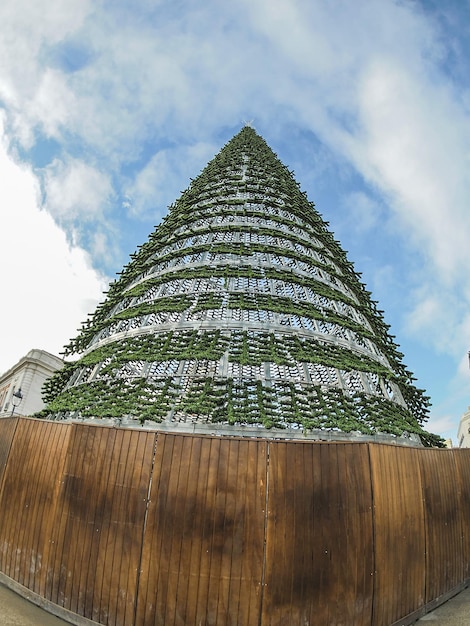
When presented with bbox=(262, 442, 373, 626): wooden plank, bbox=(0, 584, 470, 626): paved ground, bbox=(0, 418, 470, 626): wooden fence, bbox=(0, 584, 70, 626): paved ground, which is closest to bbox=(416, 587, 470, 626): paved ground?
bbox=(0, 584, 470, 626): paved ground

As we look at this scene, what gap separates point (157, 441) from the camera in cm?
677

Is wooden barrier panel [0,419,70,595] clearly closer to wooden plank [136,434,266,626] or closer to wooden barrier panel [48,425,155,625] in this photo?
wooden barrier panel [48,425,155,625]

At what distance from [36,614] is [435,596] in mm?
9024

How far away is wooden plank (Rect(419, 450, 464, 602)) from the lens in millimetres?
7965

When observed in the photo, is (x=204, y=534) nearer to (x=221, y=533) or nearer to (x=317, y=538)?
(x=221, y=533)

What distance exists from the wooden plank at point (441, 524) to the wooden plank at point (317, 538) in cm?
274

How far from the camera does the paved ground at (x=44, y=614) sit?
20.7 feet

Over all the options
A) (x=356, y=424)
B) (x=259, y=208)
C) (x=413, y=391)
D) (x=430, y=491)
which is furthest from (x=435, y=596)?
(x=259, y=208)

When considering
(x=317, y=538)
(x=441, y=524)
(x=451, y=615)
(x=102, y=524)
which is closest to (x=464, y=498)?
(x=441, y=524)

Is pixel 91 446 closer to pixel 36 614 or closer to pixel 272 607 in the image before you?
pixel 36 614

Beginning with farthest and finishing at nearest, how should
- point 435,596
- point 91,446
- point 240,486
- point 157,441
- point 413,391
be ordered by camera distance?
point 413,391 < point 435,596 < point 91,446 < point 157,441 < point 240,486

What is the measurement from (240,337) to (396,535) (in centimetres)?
769

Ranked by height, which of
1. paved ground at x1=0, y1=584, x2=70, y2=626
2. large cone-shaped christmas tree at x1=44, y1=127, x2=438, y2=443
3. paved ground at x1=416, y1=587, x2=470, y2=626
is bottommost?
paved ground at x1=0, y1=584, x2=70, y2=626

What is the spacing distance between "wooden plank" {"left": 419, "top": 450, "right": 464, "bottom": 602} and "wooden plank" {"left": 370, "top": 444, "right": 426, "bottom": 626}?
1.33ft
